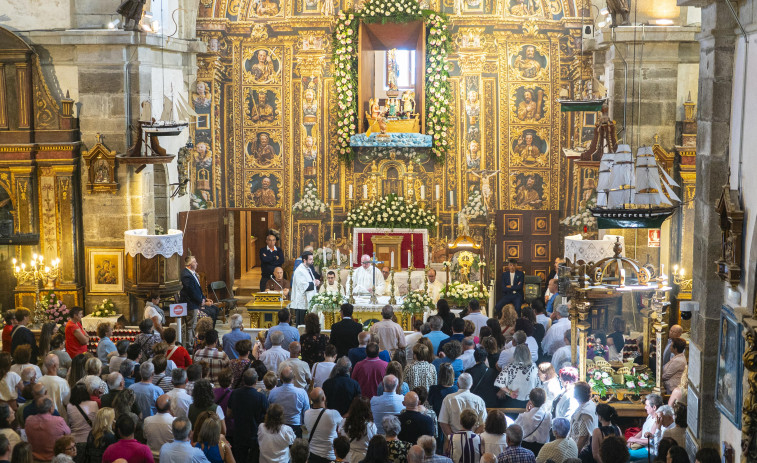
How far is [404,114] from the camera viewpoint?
75.6 feet

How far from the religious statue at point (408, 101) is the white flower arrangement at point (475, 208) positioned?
2371 millimetres

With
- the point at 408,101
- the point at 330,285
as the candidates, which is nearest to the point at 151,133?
the point at 330,285

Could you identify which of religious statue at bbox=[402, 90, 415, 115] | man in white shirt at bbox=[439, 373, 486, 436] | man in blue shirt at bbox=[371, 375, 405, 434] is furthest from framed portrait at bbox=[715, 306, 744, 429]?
religious statue at bbox=[402, 90, 415, 115]

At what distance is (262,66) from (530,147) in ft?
20.6

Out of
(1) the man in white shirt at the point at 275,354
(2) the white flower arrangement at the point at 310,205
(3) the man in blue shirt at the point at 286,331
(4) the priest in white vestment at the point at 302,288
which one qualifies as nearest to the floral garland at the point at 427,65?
(2) the white flower arrangement at the point at 310,205

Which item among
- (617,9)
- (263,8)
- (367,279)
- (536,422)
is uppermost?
(263,8)

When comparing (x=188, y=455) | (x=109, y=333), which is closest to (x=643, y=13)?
(x=109, y=333)

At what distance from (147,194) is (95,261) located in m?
1.60

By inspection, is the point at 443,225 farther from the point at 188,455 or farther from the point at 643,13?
the point at 188,455

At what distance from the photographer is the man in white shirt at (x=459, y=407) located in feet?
36.3

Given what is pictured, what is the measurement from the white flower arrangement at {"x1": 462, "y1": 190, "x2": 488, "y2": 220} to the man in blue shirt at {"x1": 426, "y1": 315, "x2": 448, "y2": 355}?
29.3 feet

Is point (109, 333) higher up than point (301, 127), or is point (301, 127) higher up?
point (301, 127)

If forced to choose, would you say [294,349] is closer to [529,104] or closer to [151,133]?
[151,133]

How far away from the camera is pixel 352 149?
76.6 ft
